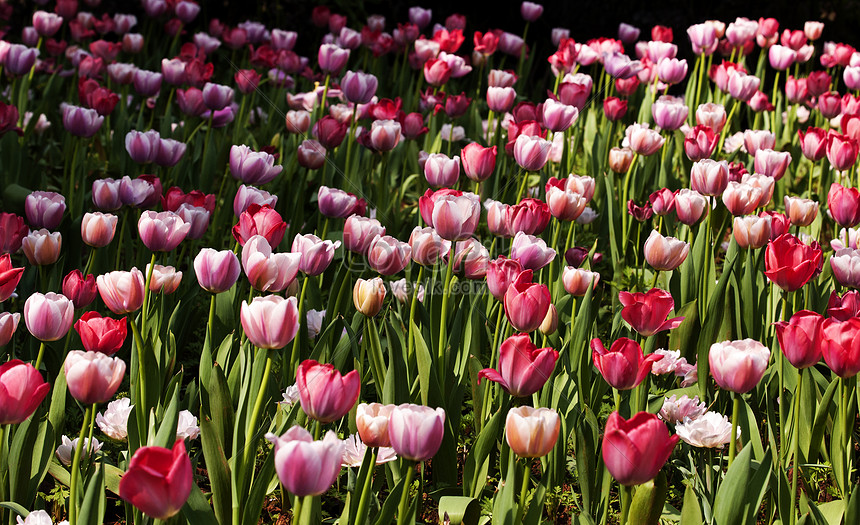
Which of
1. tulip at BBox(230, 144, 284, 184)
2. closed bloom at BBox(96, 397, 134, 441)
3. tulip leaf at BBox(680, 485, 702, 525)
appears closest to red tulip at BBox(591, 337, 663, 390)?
tulip leaf at BBox(680, 485, 702, 525)

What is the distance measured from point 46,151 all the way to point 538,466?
9.61 ft

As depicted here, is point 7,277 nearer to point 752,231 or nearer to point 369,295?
point 369,295

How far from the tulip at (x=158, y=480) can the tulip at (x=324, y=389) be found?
9.9 inches

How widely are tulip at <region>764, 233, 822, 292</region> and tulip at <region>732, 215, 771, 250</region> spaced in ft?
1.08

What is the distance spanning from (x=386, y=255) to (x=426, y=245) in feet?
0.37

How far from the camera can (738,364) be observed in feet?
5.02

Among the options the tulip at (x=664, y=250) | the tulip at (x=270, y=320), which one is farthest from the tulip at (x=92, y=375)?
the tulip at (x=664, y=250)

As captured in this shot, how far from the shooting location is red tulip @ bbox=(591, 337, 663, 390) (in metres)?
1.50

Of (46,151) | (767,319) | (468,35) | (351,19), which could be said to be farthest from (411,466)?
(468,35)

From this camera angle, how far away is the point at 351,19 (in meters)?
5.73

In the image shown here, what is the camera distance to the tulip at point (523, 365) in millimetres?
1438

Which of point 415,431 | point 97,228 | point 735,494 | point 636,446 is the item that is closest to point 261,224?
point 97,228

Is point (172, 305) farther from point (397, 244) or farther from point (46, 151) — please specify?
point (46, 151)

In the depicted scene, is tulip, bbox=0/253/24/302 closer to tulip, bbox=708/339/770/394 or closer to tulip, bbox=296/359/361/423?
tulip, bbox=296/359/361/423
